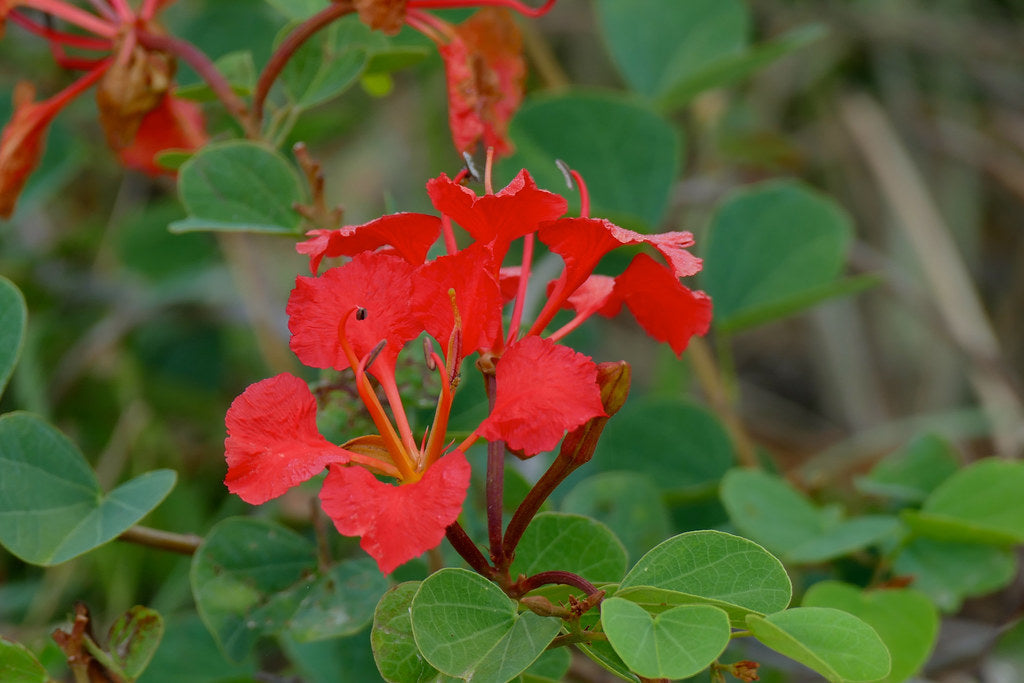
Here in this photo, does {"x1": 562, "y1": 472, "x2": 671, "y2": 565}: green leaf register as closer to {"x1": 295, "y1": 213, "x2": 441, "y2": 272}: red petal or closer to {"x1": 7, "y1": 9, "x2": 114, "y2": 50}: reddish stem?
{"x1": 295, "y1": 213, "x2": 441, "y2": 272}: red petal

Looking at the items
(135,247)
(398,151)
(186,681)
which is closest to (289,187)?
(186,681)

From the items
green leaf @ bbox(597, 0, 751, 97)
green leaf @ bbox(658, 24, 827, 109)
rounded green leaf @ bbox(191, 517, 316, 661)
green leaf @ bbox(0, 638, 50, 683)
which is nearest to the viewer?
green leaf @ bbox(0, 638, 50, 683)

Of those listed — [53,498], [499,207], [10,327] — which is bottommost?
[53,498]

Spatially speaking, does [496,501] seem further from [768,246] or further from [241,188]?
[768,246]

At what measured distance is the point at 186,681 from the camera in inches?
35.3

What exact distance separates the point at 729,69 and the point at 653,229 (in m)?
0.20

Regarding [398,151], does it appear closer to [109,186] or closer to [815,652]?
[109,186]

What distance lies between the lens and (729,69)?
3.72 ft

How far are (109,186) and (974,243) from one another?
1.63 meters

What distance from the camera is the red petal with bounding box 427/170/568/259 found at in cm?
56

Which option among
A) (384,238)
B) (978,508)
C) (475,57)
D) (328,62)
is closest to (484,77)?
(475,57)

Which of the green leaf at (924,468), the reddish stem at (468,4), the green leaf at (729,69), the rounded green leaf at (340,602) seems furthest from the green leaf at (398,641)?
the green leaf at (729,69)

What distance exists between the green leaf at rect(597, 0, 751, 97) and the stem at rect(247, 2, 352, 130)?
54cm

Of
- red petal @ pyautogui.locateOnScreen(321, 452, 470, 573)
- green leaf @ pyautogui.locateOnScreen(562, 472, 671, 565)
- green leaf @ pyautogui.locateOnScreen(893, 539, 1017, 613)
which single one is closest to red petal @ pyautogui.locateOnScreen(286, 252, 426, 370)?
red petal @ pyautogui.locateOnScreen(321, 452, 470, 573)
